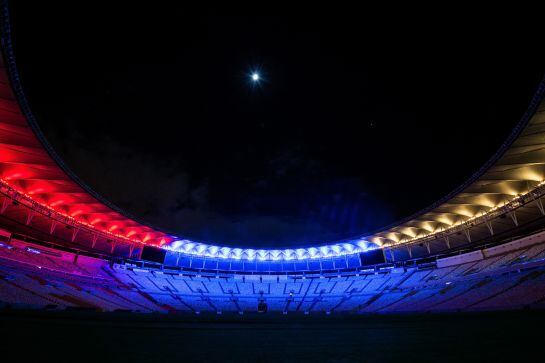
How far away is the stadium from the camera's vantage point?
58.2 feet

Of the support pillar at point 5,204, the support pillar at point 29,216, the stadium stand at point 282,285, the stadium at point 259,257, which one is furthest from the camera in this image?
the support pillar at point 29,216

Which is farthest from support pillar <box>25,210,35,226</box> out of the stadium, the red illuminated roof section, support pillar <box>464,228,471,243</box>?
support pillar <box>464,228,471,243</box>

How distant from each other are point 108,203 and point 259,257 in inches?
1116

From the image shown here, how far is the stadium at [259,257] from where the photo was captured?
58.2 ft

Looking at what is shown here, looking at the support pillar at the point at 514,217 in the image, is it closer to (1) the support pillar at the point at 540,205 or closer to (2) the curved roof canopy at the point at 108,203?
(2) the curved roof canopy at the point at 108,203

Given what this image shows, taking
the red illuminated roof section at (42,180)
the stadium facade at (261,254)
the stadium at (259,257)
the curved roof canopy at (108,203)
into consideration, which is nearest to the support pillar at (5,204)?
the stadium facade at (261,254)

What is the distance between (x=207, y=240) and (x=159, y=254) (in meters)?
8.73

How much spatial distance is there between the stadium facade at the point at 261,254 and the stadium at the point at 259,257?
0.45 feet

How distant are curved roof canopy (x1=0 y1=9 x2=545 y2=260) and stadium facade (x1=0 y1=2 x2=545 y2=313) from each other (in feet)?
0.37

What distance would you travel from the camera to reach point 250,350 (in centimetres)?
277

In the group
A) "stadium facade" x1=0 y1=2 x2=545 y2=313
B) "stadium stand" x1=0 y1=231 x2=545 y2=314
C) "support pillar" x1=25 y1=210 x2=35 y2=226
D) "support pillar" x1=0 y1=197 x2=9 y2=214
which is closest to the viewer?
"stadium facade" x1=0 y1=2 x2=545 y2=313

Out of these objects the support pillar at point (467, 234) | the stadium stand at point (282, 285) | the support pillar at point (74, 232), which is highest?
the support pillar at point (467, 234)

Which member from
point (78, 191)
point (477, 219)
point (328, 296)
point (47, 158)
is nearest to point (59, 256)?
point (78, 191)

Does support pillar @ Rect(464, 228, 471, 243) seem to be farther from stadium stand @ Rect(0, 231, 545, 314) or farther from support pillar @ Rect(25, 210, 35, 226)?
support pillar @ Rect(25, 210, 35, 226)
